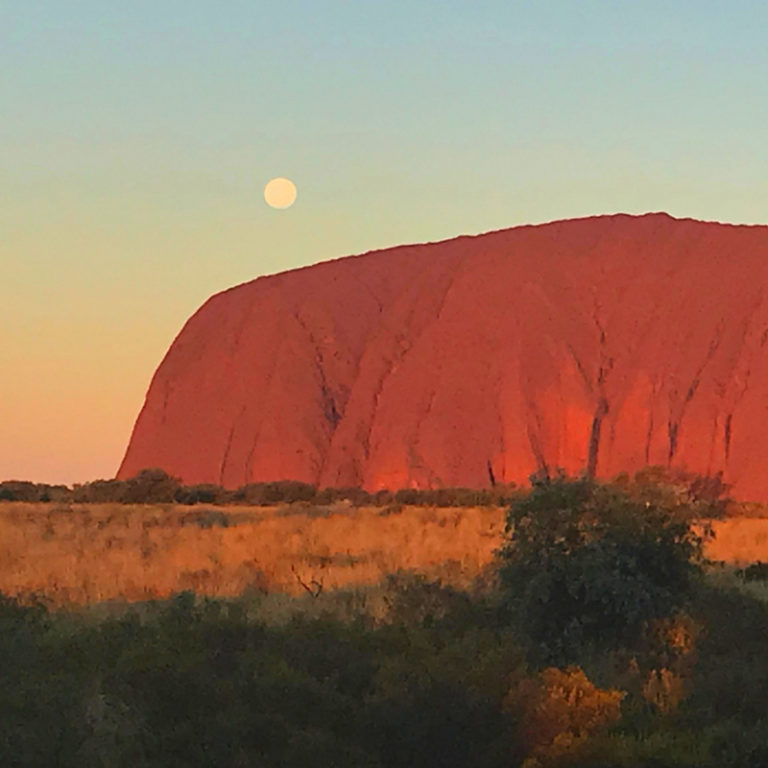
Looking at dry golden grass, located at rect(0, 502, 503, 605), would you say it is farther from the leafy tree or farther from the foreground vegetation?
the leafy tree

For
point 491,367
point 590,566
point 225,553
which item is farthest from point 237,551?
point 491,367

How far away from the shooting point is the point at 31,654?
388 inches

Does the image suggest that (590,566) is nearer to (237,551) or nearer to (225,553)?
(225,553)

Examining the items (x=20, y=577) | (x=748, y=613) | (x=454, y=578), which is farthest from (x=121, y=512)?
(x=748, y=613)

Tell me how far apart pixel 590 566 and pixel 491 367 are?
50.6 meters

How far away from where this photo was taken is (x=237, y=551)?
21.9 meters

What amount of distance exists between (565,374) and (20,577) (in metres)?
46.7

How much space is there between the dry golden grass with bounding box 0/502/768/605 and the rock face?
81.0 ft

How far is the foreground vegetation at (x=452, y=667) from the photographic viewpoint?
8430 mm

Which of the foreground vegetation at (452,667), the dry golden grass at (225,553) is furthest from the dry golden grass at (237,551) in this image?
the foreground vegetation at (452,667)

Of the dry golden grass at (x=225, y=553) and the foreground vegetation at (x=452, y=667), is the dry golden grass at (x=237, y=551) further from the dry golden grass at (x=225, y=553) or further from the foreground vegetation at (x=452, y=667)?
the foreground vegetation at (x=452, y=667)

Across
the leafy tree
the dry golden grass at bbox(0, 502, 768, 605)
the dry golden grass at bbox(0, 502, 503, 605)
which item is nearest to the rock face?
the dry golden grass at bbox(0, 502, 768, 605)

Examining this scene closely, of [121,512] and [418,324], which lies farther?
[418,324]

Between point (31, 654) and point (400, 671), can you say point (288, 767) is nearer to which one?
point (400, 671)
